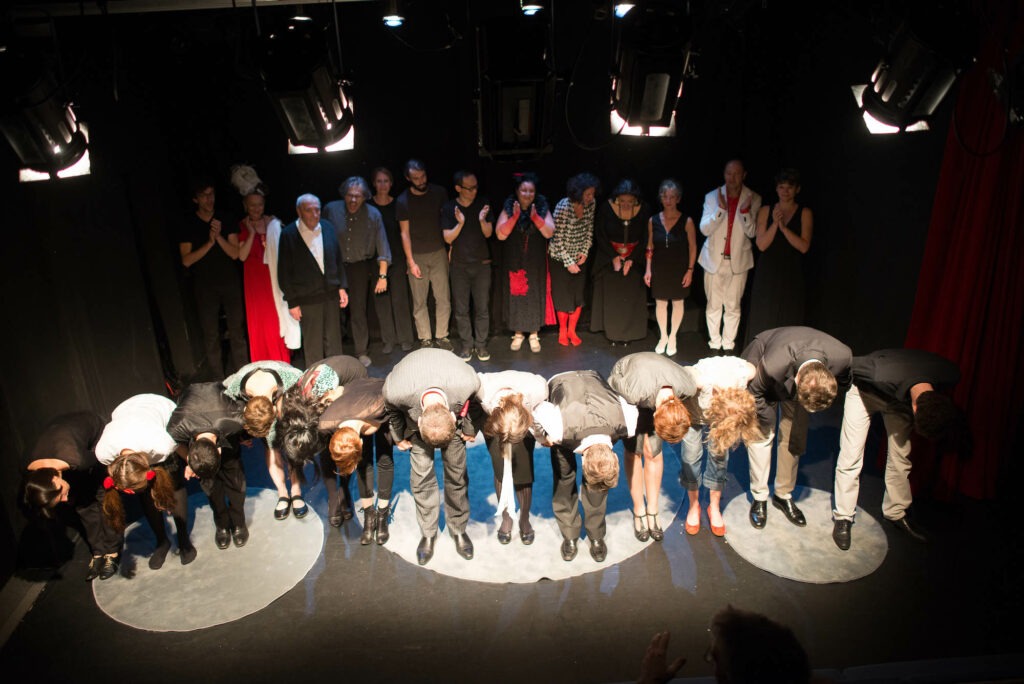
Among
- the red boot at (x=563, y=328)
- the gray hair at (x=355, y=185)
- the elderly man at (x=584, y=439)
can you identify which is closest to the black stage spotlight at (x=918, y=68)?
the elderly man at (x=584, y=439)

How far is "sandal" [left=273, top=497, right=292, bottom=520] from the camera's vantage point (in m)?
4.20

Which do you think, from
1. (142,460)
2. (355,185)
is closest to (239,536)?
(142,460)

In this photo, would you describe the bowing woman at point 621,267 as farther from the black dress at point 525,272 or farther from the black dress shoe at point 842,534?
the black dress shoe at point 842,534

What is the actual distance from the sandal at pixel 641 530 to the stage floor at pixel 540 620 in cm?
6

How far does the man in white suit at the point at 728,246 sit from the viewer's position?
566 cm

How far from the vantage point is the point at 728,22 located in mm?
5793

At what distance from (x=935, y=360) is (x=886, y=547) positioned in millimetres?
1094

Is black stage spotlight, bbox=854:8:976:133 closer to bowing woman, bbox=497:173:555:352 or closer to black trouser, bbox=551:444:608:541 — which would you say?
black trouser, bbox=551:444:608:541

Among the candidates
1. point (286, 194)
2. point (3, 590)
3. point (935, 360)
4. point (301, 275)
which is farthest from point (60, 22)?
point (935, 360)

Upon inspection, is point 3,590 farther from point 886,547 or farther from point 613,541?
point 886,547

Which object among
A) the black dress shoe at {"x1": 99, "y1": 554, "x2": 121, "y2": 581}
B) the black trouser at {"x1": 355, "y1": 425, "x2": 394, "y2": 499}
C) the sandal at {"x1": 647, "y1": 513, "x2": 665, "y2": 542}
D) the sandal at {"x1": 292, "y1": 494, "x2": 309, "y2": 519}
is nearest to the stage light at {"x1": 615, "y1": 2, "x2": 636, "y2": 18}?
the black trouser at {"x1": 355, "y1": 425, "x2": 394, "y2": 499}

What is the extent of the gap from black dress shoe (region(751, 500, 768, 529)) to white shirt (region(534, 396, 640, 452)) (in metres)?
1.06

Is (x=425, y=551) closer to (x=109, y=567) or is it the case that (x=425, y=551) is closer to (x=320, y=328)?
(x=109, y=567)

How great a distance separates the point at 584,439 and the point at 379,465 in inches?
49.7
